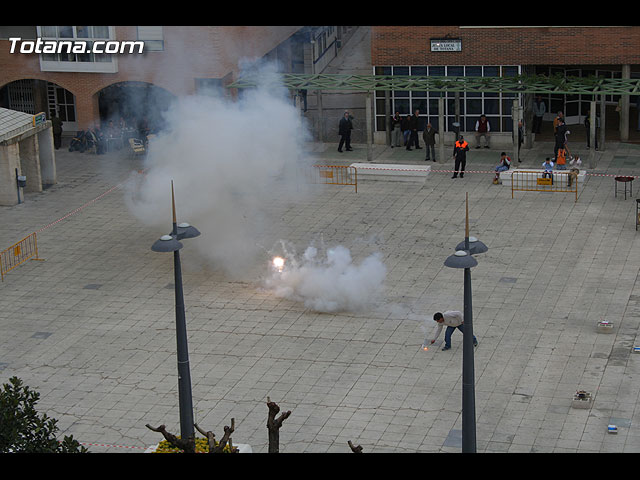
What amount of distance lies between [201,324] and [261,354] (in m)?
2.10

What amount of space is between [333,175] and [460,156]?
12.4 ft

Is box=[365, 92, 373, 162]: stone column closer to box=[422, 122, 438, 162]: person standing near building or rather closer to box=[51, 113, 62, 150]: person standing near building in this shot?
box=[422, 122, 438, 162]: person standing near building

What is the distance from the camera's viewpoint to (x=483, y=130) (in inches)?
1298

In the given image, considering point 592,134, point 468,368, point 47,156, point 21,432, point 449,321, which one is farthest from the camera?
point 47,156

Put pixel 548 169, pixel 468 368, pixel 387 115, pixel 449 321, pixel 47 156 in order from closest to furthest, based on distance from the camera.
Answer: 1. pixel 468 368
2. pixel 449 321
3. pixel 548 169
4. pixel 47 156
5. pixel 387 115

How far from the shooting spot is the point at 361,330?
19531mm

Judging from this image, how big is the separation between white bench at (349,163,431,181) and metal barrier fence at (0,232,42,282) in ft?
31.8

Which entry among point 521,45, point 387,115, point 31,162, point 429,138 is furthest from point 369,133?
point 31,162

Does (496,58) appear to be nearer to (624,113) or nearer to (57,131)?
(624,113)

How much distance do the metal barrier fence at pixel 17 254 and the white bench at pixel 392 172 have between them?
970 centimetres

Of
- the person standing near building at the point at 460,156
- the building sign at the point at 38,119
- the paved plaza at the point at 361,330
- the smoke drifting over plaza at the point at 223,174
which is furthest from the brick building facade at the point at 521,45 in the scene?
the building sign at the point at 38,119
